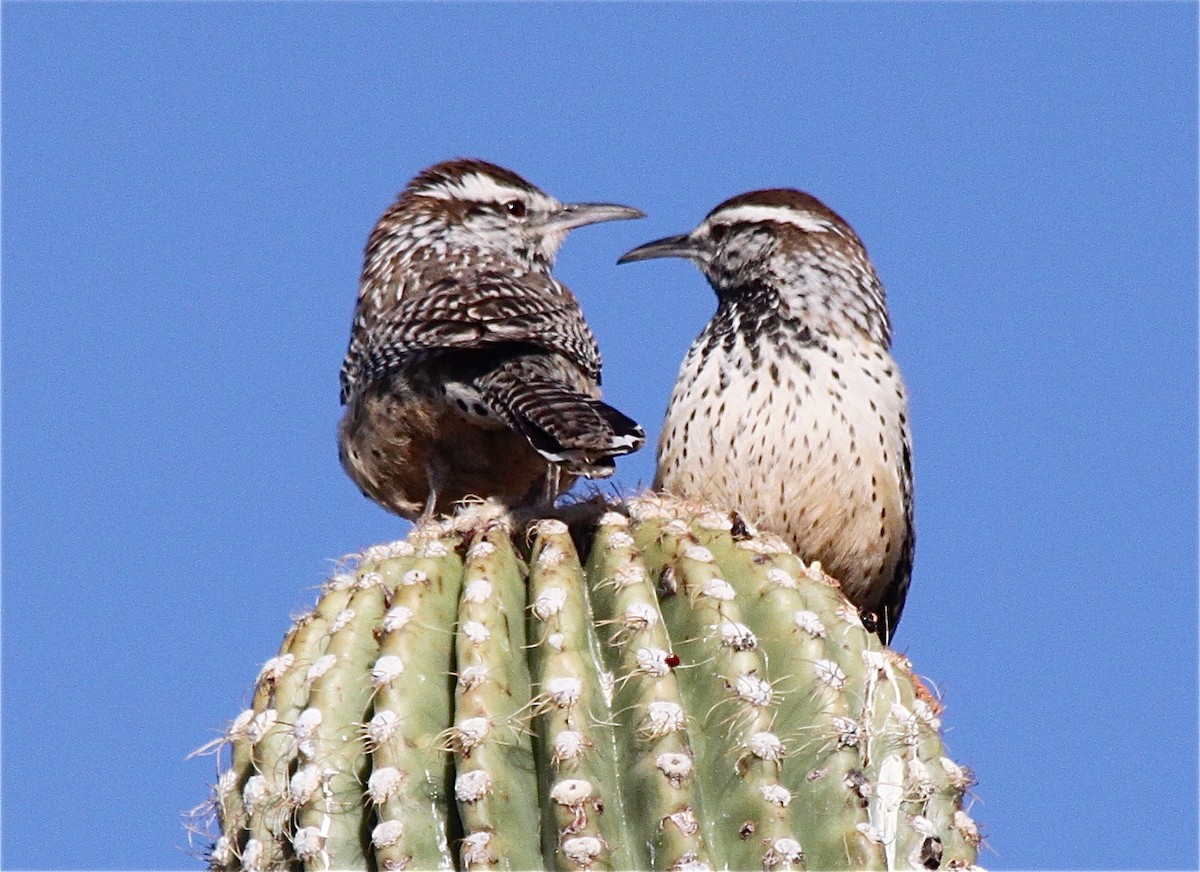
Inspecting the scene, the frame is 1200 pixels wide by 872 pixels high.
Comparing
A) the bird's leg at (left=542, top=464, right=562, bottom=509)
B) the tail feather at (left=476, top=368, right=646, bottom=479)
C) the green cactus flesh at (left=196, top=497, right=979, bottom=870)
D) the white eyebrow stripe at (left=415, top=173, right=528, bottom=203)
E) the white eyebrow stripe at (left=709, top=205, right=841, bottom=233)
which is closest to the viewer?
the green cactus flesh at (left=196, top=497, right=979, bottom=870)

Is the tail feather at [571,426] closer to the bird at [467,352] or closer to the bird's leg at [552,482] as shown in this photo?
the bird at [467,352]

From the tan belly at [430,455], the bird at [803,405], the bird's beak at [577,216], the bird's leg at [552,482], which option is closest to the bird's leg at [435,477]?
the tan belly at [430,455]

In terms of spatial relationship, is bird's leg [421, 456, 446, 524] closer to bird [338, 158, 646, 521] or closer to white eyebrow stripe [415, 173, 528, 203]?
bird [338, 158, 646, 521]

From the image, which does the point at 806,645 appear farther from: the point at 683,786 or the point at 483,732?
the point at 483,732

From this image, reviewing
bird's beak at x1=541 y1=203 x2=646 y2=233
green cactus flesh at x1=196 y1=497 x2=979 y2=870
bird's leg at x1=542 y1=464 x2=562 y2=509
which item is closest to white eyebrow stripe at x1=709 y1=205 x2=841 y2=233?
bird's beak at x1=541 y1=203 x2=646 y2=233

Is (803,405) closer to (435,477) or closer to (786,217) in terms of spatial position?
(786,217)

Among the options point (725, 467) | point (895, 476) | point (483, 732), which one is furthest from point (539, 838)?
point (895, 476)
